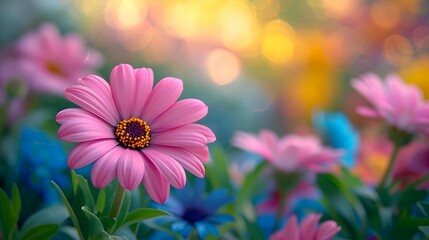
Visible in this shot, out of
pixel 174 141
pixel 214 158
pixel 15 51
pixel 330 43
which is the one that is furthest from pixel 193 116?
pixel 330 43

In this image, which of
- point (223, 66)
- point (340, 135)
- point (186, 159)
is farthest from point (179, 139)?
point (223, 66)

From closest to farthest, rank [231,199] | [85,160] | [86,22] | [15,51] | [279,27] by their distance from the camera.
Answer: [85,160]
[231,199]
[15,51]
[86,22]
[279,27]

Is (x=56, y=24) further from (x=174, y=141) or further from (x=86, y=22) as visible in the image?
(x=174, y=141)

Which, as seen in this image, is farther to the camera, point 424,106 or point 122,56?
point 122,56

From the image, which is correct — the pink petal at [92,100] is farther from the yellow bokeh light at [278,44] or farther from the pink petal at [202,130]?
the yellow bokeh light at [278,44]

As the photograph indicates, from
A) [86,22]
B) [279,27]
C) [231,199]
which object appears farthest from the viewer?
[279,27]

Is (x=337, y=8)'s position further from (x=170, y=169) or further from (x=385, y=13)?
(x=170, y=169)

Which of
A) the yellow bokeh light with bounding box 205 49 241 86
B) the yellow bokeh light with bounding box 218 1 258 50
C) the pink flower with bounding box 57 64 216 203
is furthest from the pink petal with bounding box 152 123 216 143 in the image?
the yellow bokeh light with bounding box 218 1 258 50

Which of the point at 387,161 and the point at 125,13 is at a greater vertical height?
the point at 125,13
